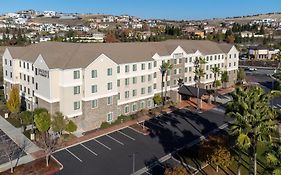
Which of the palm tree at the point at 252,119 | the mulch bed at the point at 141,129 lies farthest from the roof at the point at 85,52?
the palm tree at the point at 252,119

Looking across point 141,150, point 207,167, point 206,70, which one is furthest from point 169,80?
point 207,167

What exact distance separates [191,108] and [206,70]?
16244 millimetres

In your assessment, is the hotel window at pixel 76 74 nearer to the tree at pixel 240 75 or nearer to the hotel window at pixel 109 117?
the hotel window at pixel 109 117

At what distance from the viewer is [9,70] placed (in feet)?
205

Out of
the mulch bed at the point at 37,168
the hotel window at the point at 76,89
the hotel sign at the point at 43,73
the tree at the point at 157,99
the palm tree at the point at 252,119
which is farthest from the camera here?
the tree at the point at 157,99

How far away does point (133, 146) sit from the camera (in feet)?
148

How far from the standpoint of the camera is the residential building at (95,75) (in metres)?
48.5

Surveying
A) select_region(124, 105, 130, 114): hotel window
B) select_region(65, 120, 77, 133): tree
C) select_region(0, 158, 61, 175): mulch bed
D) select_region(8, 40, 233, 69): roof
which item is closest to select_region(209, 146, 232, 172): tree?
select_region(0, 158, 61, 175): mulch bed

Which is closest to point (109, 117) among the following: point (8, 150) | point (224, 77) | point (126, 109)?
point (126, 109)

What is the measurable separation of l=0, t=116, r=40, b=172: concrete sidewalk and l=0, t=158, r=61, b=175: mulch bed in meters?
1.34

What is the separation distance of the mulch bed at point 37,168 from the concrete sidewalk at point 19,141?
1.34 meters

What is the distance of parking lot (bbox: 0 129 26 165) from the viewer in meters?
40.9

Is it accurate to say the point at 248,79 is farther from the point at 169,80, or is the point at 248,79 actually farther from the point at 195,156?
the point at 195,156

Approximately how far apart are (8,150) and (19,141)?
353 centimetres
